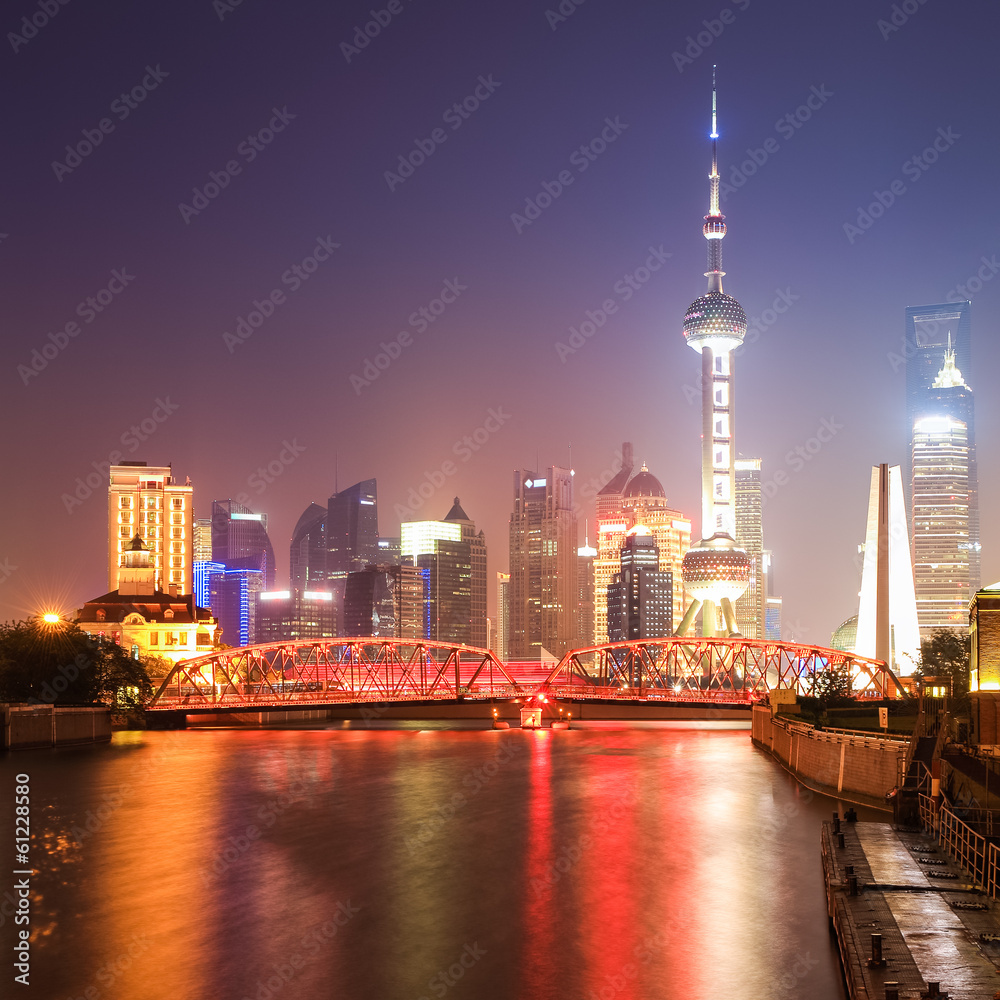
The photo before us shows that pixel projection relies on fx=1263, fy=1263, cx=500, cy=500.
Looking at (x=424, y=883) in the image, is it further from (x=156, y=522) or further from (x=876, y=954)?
(x=156, y=522)

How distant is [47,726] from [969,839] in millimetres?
76510

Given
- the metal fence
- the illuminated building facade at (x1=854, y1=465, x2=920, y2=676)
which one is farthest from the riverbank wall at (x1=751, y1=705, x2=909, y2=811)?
the illuminated building facade at (x1=854, y1=465, x2=920, y2=676)

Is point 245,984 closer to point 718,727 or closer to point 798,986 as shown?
point 798,986

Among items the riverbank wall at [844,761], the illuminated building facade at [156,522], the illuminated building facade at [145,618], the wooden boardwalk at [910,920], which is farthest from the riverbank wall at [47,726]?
the illuminated building facade at [156,522]

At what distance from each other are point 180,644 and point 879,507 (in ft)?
278

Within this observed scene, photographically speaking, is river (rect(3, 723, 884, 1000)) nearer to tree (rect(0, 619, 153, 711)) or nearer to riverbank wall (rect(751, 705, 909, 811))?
riverbank wall (rect(751, 705, 909, 811))

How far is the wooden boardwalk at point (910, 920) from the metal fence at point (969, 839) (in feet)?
1.45

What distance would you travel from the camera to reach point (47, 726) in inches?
3812

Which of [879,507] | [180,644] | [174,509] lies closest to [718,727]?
[879,507]

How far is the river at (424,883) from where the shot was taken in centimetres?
3306

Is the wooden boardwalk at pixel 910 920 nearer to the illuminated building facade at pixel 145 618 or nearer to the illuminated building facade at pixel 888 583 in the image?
the illuminated building facade at pixel 888 583

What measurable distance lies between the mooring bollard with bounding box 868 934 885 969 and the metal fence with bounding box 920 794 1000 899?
24.0ft

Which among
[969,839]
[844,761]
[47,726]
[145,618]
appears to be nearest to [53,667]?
[47,726]

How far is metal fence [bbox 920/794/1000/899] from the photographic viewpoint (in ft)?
108
